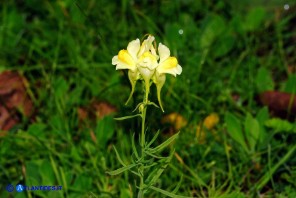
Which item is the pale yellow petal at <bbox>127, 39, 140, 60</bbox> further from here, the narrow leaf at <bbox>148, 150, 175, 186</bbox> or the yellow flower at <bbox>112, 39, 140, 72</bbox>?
the narrow leaf at <bbox>148, 150, 175, 186</bbox>

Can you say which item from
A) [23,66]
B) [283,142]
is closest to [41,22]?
[23,66]

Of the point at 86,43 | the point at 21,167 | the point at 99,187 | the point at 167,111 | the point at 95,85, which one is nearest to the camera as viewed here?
the point at 99,187

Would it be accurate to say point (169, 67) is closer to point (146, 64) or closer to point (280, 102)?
point (146, 64)

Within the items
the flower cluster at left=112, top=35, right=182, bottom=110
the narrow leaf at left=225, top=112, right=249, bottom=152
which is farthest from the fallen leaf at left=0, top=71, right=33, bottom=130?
the flower cluster at left=112, top=35, right=182, bottom=110

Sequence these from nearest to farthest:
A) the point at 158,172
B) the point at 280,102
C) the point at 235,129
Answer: the point at 158,172 < the point at 235,129 < the point at 280,102

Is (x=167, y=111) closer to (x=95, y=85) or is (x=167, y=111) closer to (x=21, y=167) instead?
(x=95, y=85)

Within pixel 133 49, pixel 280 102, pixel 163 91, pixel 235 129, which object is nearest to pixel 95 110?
pixel 163 91
